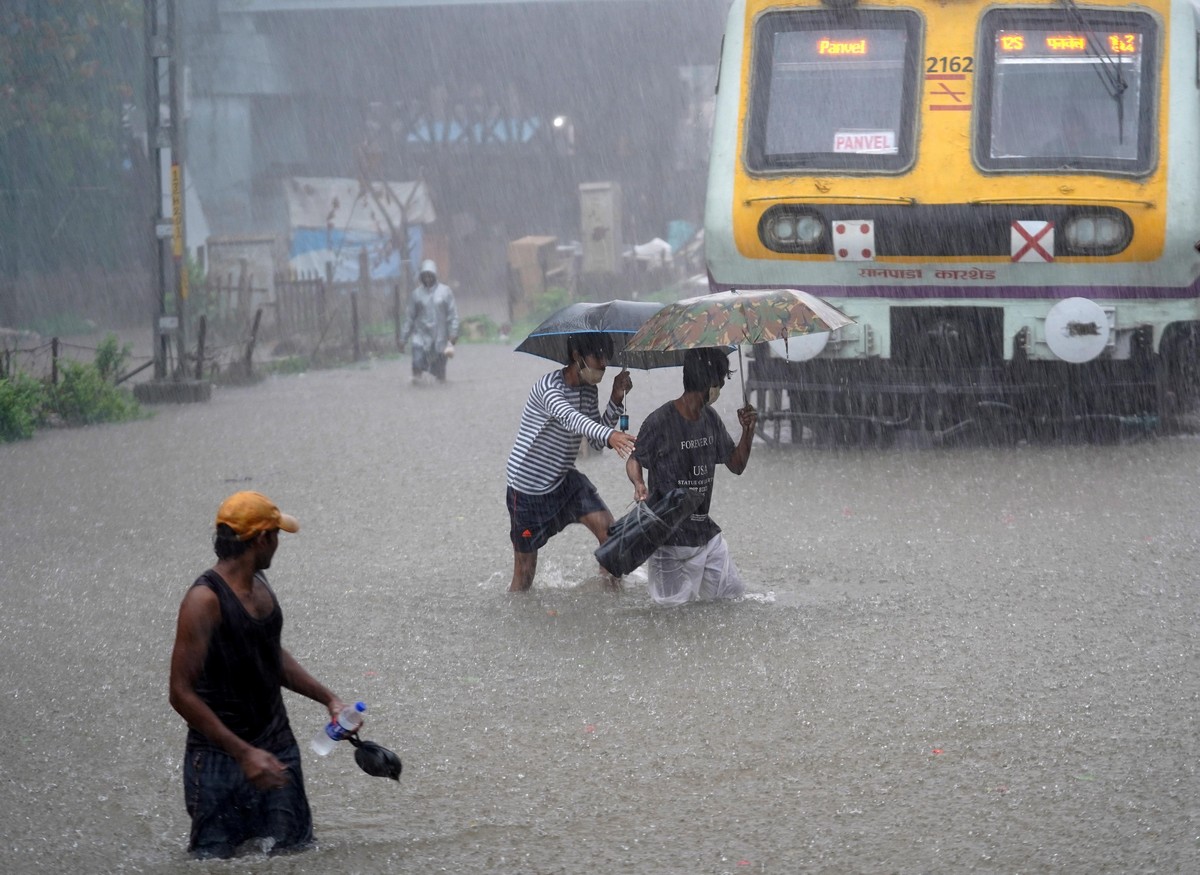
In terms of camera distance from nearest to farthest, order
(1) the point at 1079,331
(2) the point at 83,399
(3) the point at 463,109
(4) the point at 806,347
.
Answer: (1) the point at 1079,331 → (4) the point at 806,347 → (2) the point at 83,399 → (3) the point at 463,109

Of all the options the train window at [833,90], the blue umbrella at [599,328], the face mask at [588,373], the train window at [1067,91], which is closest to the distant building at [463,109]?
the train window at [833,90]

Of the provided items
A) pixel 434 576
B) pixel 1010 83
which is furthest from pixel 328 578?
pixel 1010 83

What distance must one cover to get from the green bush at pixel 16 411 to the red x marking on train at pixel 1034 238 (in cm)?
842

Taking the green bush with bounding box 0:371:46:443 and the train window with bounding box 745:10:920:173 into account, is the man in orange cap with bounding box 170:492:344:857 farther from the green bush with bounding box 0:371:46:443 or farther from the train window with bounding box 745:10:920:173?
the green bush with bounding box 0:371:46:443

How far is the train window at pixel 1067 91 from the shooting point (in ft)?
33.0

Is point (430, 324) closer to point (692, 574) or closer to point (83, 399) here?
point (83, 399)

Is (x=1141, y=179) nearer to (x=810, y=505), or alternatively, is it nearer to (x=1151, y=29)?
(x=1151, y=29)

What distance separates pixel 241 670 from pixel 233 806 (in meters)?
0.35

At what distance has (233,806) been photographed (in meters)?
3.90

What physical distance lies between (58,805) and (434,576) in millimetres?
3191

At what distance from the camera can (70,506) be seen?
9.95 metres

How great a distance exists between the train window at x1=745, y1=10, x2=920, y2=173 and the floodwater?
2.14 metres

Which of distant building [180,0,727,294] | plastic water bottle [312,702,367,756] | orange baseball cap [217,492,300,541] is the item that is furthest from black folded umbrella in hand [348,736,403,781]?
distant building [180,0,727,294]

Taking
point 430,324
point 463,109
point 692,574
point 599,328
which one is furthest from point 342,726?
point 463,109
